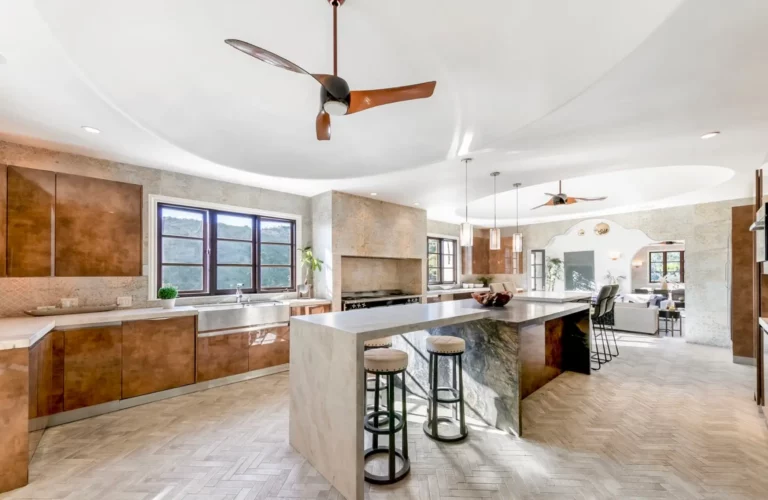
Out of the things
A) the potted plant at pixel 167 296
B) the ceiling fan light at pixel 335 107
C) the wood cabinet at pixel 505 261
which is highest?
the ceiling fan light at pixel 335 107

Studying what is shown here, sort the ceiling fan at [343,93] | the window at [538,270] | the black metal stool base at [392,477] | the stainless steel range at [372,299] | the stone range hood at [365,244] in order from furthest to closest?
the window at [538,270] → the stainless steel range at [372,299] → the stone range hood at [365,244] → the black metal stool base at [392,477] → the ceiling fan at [343,93]

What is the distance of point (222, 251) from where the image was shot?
4.66m

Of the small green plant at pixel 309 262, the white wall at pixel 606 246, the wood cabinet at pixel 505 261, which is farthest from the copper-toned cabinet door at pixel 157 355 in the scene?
the white wall at pixel 606 246

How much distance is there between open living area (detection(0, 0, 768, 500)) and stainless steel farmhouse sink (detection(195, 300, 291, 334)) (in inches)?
1.0

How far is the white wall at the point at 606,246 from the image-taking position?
1051 centimetres

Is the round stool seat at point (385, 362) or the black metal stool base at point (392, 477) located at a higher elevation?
the round stool seat at point (385, 362)

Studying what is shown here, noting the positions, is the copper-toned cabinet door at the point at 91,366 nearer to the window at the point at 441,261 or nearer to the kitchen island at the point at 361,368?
the kitchen island at the point at 361,368

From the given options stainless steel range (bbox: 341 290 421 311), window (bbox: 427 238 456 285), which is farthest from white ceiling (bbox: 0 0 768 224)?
window (bbox: 427 238 456 285)

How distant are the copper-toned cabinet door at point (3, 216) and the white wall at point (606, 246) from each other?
36.9 ft

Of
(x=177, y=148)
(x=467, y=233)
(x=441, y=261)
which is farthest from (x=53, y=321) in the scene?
(x=441, y=261)

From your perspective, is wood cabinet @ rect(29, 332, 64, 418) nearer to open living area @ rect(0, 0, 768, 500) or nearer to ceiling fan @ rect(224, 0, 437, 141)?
open living area @ rect(0, 0, 768, 500)

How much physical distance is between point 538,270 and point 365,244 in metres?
7.13

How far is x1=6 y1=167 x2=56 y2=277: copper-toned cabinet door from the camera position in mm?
3049

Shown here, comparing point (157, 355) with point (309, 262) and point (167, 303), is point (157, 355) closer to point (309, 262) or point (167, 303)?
point (167, 303)
